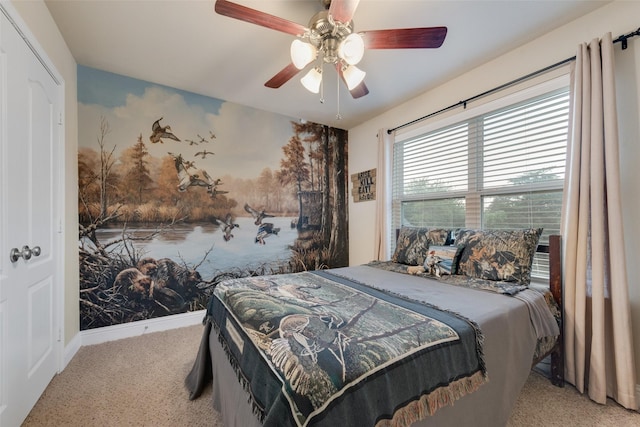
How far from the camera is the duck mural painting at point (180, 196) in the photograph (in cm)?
244

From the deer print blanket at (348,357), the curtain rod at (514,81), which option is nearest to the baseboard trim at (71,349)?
the deer print blanket at (348,357)

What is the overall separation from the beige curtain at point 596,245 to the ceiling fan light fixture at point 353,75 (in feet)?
5.02

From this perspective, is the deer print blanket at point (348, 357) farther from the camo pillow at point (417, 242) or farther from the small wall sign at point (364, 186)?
the small wall sign at point (364, 186)

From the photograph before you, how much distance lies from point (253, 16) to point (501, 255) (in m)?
2.29

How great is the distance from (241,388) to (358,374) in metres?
0.62

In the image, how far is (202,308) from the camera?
2945mm

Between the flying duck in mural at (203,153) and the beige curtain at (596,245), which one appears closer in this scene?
the beige curtain at (596,245)

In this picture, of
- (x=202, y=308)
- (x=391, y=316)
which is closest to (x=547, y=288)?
(x=391, y=316)

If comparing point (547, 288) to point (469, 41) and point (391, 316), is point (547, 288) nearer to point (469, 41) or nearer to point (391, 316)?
point (391, 316)

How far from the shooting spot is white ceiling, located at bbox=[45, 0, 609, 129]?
1.75 metres

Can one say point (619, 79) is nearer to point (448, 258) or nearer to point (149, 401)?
point (448, 258)

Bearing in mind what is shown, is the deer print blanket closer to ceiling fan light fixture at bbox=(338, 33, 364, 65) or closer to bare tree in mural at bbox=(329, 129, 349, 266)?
ceiling fan light fixture at bbox=(338, 33, 364, 65)

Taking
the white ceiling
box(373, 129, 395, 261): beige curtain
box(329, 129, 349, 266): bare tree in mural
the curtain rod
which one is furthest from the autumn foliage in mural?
the curtain rod

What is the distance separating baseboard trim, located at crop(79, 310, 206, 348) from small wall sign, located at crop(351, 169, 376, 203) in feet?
8.58
